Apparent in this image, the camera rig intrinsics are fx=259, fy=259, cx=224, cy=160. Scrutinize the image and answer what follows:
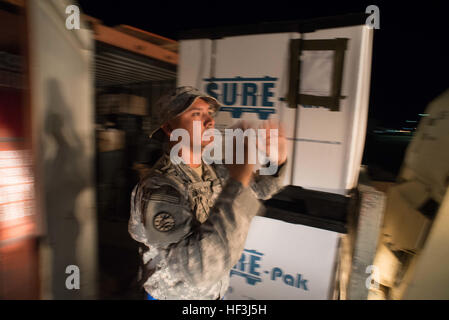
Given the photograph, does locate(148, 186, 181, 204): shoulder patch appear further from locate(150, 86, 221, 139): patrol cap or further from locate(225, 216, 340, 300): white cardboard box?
locate(225, 216, 340, 300): white cardboard box

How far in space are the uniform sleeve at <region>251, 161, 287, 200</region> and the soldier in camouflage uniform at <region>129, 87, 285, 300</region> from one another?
548 mm

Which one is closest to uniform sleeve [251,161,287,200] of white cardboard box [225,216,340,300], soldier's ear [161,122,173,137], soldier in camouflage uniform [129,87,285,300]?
white cardboard box [225,216,340,300]

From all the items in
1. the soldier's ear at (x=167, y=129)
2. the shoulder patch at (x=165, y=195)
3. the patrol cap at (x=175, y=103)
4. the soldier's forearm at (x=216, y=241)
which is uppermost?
the patrol cap at (x=175, y=103)

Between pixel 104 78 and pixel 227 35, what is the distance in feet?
11.3

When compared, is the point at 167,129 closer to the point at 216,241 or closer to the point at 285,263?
the point at 216,241

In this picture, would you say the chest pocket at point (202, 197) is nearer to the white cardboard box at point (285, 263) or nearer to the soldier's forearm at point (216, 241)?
the soldier's forearm at point (216, 241)

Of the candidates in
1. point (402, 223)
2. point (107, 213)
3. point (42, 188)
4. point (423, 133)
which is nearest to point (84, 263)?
point (42, 188)

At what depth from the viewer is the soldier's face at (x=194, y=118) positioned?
166 cm

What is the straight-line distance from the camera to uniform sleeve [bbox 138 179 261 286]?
1.30 metres

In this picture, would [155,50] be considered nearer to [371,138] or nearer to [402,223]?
[402,223]

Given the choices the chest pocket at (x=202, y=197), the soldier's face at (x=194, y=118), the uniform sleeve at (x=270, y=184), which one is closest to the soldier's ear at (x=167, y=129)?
the soldier's face at (x=194, y=118)

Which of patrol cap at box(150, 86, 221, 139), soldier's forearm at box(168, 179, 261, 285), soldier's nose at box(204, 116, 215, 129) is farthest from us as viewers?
soldier's nose at box(204, 116, 215, 129)

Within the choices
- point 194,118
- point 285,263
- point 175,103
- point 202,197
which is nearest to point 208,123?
point 194,118

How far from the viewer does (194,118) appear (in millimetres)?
1667
